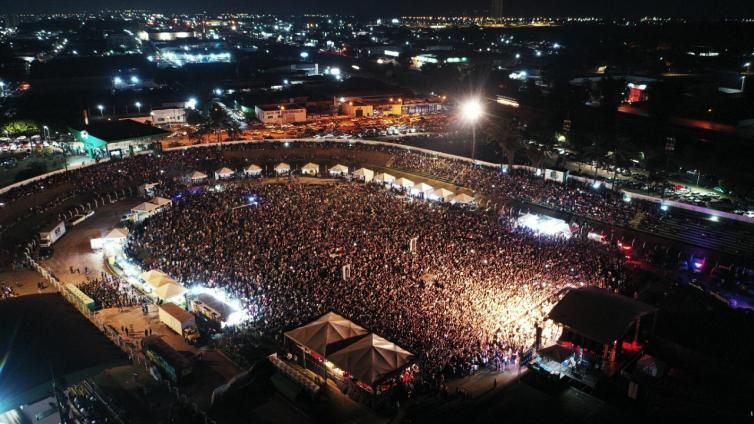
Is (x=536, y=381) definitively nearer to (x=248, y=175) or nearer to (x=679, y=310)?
(x=679, y=310)

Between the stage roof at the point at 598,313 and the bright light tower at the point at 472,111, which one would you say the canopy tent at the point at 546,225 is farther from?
the bright light tower at the point at 472,111

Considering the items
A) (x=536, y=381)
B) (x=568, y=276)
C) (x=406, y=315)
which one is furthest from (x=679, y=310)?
(x=406, y=315)

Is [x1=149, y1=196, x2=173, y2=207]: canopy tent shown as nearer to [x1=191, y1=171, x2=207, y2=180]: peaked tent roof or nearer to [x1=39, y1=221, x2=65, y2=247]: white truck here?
[x1=39, y1=221, x2=65, y2=247]: white truck

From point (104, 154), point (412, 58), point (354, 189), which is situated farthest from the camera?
point (412, 58)

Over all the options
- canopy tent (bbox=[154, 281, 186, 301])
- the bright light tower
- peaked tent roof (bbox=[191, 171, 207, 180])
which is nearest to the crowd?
canopy tent (bbox=[154, 281, 186, 301])

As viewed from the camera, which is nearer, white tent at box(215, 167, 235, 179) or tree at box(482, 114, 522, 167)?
tree at box(482, 114, 522, 167)

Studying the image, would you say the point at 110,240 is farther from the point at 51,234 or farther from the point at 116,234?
the point at 51,234
